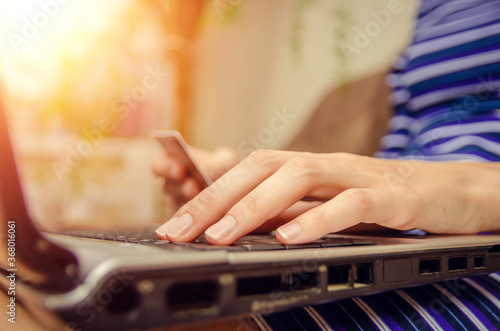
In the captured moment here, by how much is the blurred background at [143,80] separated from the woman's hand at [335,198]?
1.03 meters

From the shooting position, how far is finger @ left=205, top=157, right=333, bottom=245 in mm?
357

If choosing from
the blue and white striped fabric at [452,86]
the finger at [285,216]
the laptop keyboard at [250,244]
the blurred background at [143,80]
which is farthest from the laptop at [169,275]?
the blurred background at [143,80]

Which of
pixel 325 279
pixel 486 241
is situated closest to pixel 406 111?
pixel 486 241

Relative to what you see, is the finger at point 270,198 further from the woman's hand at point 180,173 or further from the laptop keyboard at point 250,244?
the woman's hand at point 180,173

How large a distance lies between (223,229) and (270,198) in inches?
2.8

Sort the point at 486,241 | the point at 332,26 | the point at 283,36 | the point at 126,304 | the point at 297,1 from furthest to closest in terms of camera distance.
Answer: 1. the point at 283,36
2. the point at 297,1
3. the point at 332,26
4. the point at 486,241
5. the point at 126,304

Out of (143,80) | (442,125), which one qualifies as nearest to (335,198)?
(442,125)

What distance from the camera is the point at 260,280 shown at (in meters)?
0.28

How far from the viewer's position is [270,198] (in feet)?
1.31

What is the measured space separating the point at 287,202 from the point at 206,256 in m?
0.19

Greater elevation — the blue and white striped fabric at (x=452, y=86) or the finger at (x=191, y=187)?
the blue and white striped fabric at (x=452, y=86)

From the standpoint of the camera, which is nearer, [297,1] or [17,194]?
[17,194]

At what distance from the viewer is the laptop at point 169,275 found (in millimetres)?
210

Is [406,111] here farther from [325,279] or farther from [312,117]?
[325,279]
